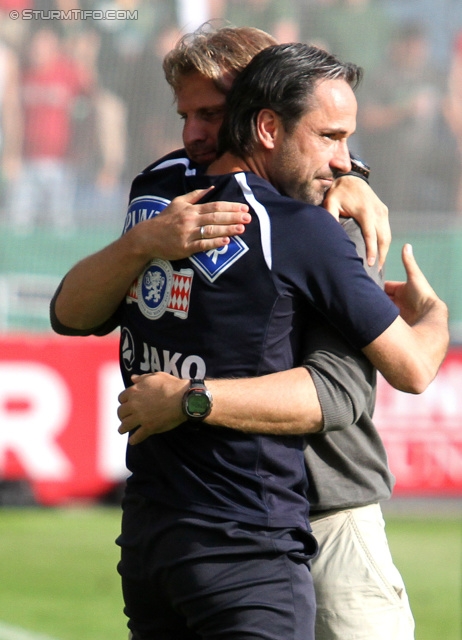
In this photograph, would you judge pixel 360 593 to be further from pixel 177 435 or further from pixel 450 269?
pixel 450 269

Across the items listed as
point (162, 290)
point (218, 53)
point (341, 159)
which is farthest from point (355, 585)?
point (218, 53)

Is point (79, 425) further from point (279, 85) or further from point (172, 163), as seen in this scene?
point (279, 85)

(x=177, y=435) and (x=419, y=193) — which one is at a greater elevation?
(x=419, y=193)

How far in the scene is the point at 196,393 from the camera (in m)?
2.30

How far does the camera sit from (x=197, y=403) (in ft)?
7.54

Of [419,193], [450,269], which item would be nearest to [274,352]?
[450,269]

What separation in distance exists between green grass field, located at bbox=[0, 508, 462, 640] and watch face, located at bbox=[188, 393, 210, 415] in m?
3.39

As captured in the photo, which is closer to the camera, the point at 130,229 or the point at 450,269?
the point at 130,229

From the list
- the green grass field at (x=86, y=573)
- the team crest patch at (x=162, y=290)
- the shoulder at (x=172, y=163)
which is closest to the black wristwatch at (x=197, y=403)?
the team crest patch at (x=162, y=290)

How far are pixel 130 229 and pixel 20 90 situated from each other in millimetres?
9144

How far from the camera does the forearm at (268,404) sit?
229 cm

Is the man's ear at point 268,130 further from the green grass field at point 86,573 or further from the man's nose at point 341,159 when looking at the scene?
the green grass field at point 86,573

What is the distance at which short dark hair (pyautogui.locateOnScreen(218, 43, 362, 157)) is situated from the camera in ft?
7.99

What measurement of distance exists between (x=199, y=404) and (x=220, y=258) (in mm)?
321
